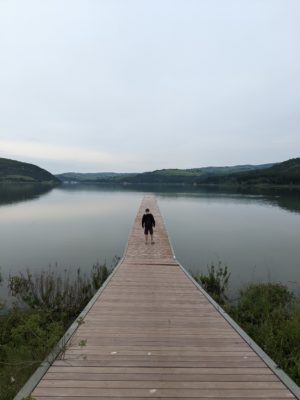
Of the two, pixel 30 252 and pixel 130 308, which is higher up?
pixel 130 308

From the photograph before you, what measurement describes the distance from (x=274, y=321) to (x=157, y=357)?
174 inches

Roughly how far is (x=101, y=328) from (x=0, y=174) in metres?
185

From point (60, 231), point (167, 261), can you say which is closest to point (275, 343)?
point (167, 261)

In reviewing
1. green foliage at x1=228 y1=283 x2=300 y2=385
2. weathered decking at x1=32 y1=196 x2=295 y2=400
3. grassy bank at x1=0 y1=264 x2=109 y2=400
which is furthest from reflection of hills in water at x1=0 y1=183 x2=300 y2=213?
weathered decking at x1=32 y1=196 x2=295 y2=400

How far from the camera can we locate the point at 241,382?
4.70m

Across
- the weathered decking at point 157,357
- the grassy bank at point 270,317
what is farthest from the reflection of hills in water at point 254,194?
the weathered decking at point 157,357

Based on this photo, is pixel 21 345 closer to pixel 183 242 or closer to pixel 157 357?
pixel 157 357

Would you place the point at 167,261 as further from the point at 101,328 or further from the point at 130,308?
the point at 101,328

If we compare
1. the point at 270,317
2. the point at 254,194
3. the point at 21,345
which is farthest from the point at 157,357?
the point at 254,194

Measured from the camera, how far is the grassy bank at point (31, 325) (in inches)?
223

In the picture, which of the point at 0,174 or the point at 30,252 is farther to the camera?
the point at 0,174

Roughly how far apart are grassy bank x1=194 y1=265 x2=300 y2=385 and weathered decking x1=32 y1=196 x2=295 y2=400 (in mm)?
1014

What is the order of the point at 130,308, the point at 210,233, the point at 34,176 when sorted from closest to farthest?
the point at 130,308, the point at 210,233, the point at 34,176

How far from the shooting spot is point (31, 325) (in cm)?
798
